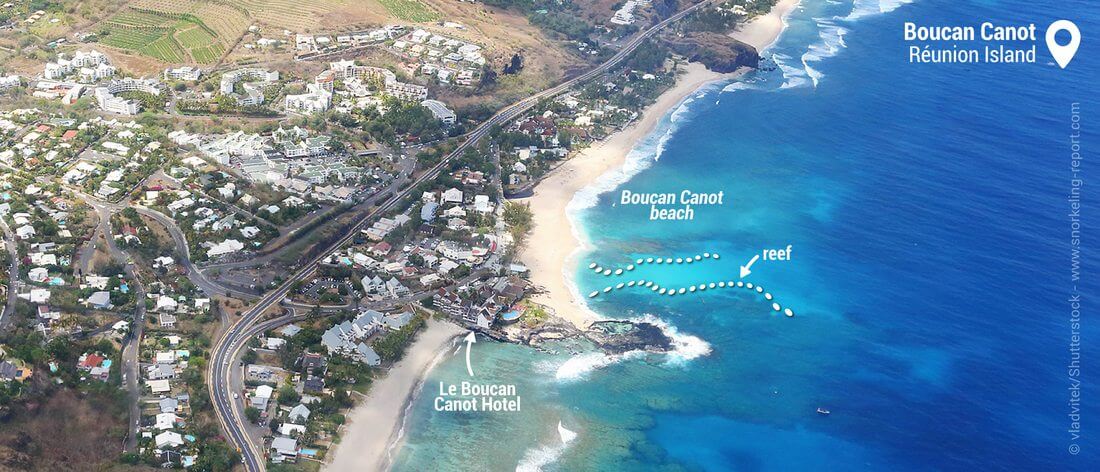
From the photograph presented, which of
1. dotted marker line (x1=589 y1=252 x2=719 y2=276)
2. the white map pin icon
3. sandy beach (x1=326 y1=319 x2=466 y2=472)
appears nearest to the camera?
sandy beach (x1=326 y1=319 x2=466 y2=472)

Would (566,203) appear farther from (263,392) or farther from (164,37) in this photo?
(164,37)

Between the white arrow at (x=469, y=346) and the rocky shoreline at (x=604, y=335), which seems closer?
the white arrow at (x=469, y=346)

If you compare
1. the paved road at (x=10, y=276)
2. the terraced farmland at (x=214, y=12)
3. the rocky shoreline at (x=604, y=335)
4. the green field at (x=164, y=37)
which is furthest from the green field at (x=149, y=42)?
the rocky shoreline at (x=604, y=335)

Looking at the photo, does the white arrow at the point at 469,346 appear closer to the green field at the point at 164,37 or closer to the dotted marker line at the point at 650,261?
the dotted marker line at the point at 650,261

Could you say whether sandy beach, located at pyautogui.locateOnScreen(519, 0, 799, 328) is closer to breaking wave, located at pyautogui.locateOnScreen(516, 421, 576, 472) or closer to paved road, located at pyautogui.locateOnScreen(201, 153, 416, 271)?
paved road, located at pyautogui.locateOnScreen(201, 153, 416, 271)

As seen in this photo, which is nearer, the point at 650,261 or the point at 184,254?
the point at 184,254

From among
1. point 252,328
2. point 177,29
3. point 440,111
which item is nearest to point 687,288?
point 252,328

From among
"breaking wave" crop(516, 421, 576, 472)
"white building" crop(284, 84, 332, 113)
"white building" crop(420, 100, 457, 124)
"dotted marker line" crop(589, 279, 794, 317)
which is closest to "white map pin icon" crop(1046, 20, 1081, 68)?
"dotted marker line" crop(589, 279, 794, 317)
